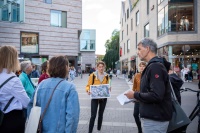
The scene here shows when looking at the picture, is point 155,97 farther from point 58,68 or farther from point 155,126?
point 58,68

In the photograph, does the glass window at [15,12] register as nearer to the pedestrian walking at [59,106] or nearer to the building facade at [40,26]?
the building facade at [40,26]

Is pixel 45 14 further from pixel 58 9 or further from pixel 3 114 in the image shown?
pixel 3 114

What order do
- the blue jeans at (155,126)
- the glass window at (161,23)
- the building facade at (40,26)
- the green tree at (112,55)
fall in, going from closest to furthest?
the blue jeans at (155,126)
the building facade at (40,26)
the glass window at (161,23)
the green tree at (112,55)

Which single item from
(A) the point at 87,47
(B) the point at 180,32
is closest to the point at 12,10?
(B) the point at 180,32

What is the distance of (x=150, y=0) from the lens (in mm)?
32656

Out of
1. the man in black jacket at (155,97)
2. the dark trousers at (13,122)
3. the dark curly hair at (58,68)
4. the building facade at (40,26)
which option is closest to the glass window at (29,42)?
the building facade at (40,26)

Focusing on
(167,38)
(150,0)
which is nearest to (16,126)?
(167,38)

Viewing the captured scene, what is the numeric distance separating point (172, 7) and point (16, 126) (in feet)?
83.7

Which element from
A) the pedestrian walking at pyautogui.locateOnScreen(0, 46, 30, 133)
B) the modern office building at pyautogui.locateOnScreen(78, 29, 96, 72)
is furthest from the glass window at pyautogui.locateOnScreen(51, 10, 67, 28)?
the modern office building at pyautogui.locateOnScreen(78, 29, 96, 72)

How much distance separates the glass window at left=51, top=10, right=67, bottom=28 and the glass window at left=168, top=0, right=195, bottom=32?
13.5 m

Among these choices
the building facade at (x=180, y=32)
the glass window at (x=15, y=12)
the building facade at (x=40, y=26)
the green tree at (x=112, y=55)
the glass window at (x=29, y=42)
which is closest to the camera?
the glass window at (x=15, y=12)

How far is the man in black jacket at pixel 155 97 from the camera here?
9.25ft

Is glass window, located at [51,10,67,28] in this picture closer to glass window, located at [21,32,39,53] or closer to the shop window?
glass window, located at [21,32,39,53]

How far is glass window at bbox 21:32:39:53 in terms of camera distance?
2794cm
